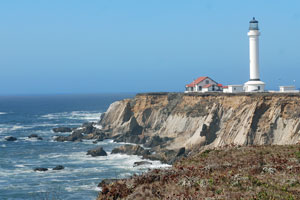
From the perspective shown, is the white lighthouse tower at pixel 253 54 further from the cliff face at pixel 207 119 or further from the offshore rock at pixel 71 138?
the offshore rock at pixel 71 138

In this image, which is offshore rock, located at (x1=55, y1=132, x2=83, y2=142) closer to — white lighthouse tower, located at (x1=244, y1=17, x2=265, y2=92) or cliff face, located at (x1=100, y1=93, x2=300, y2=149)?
cliff face, located at (x1=100, y1=93, x2=300, y2=149)

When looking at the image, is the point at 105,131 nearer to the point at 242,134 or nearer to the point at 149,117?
the point at 149,117

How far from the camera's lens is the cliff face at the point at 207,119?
45469 millimetres

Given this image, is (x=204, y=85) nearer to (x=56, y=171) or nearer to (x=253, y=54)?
(x=253, y=54)

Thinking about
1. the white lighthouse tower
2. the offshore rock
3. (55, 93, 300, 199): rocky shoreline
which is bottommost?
the offshore rock

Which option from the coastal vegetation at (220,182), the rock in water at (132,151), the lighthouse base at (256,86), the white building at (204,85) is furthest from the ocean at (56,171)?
the white building at (204,85)

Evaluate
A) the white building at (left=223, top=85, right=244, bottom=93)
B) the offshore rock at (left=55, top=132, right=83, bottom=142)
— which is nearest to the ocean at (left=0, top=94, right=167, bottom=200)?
the offshore rock at (left=55, top=132, right=83, bottom=142)

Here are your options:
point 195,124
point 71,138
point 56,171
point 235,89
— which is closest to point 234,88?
point 235,89

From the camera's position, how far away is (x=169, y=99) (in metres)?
73.2

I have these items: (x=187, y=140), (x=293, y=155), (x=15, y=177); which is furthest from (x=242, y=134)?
(x=293, y=155)

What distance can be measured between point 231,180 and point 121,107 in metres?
66.3

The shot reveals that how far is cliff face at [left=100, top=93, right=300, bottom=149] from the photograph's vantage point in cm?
4547

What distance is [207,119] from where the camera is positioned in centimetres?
5484

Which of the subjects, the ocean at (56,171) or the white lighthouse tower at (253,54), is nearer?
the ocean at (56,171)
